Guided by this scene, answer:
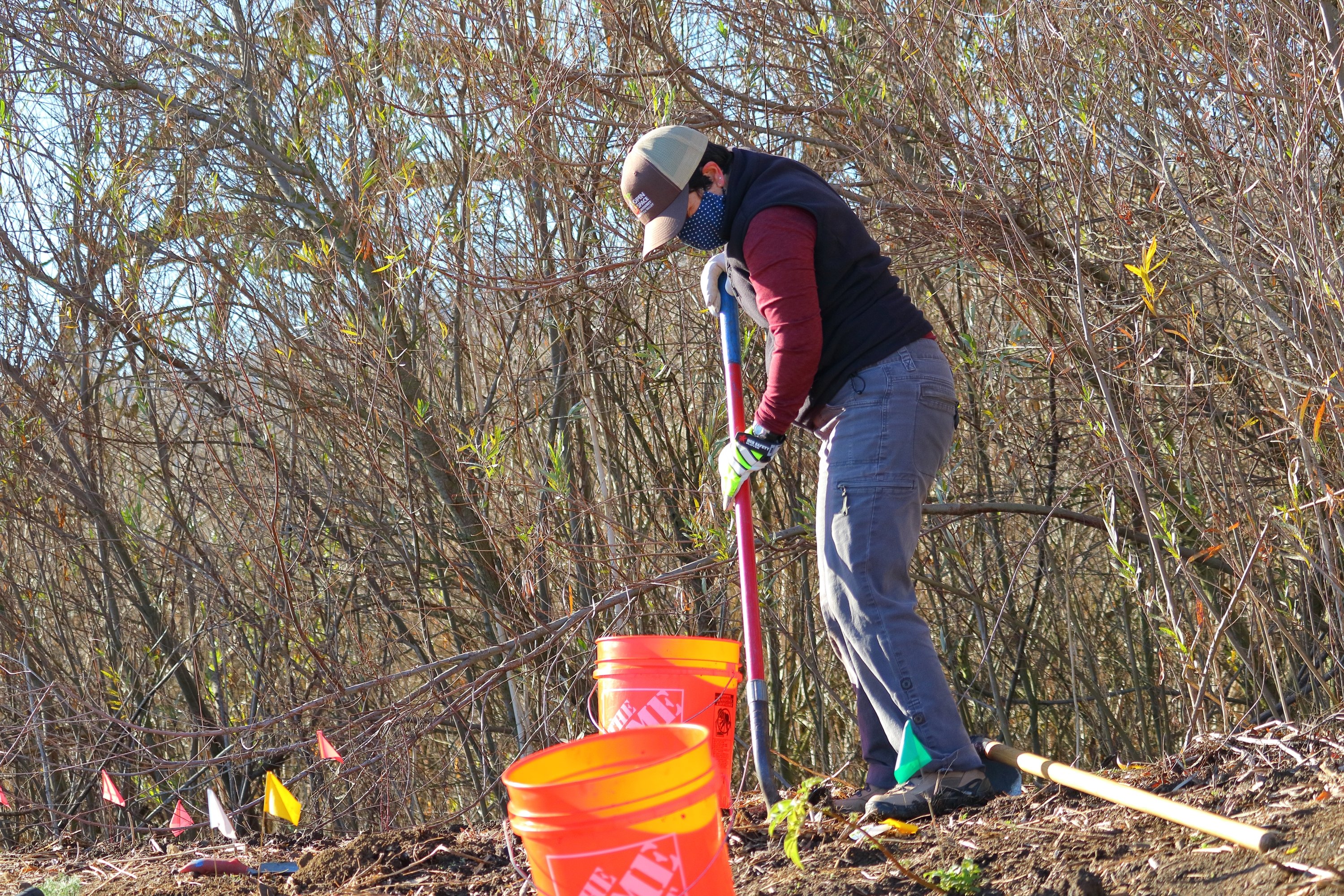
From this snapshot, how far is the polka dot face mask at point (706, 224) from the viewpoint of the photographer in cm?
283

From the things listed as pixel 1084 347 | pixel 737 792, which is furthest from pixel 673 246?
pixel 737 792

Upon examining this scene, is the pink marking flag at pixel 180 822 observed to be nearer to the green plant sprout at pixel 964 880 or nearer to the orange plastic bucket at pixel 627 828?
the orange plastic bucket at pixel 627 828

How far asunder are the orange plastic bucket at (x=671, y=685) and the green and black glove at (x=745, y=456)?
414 millimetres

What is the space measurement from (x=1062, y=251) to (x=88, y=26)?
4.20m

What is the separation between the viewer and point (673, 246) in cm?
427

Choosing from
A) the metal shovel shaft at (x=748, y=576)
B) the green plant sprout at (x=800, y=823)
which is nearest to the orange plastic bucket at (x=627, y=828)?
the green plant sprout at (x=800, y=823)

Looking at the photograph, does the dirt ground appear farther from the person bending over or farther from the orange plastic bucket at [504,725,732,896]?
the orange plastic bucket at [504,725,732,896]

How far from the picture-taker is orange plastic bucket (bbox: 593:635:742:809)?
9.41ft

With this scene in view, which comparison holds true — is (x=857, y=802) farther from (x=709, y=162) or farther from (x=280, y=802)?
(x=709, y=162)

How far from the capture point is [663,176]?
110 inches

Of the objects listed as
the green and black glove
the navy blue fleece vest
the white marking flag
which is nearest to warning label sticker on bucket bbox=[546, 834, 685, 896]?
the green and black glove

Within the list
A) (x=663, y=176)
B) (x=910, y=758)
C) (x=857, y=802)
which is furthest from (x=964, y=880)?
(x=663, y=176)

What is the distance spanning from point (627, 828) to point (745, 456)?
48.1 inches

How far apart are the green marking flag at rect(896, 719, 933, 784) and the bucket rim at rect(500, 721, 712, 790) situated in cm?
77
